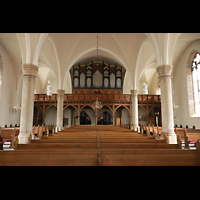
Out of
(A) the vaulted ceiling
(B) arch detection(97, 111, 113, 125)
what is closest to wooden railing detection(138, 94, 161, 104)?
(A) the vaulted ceiling

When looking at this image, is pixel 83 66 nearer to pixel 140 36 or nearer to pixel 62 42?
pixel 62 42

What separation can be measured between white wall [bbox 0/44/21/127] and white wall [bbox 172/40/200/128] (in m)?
17.3

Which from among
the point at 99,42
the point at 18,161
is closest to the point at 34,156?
the point at 18,161

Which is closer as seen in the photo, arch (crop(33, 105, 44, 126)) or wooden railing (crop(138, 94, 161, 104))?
wooden railing (crop(138, 94, 161, 104))

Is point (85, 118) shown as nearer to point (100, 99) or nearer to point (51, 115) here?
point (51, 115)

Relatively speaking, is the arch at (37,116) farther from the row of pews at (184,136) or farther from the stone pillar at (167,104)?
the stone pillar at (167,104)

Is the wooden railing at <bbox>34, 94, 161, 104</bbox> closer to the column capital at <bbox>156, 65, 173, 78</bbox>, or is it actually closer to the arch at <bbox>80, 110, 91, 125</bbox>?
the arch at <bbox>80, 110, 91, 125</bbox>

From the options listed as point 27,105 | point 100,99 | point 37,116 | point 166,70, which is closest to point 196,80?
point 166,70

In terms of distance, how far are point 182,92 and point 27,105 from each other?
591 inches

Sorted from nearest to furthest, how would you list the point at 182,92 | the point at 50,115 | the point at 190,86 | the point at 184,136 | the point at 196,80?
the point at 184,136 → the point at 196,80 → the point at 190,86 → the point at 182,92 → the point at 50,115

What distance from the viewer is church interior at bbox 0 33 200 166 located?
3531mm

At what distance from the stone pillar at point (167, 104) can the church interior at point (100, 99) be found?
5 cm

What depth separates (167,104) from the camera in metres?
8.76
